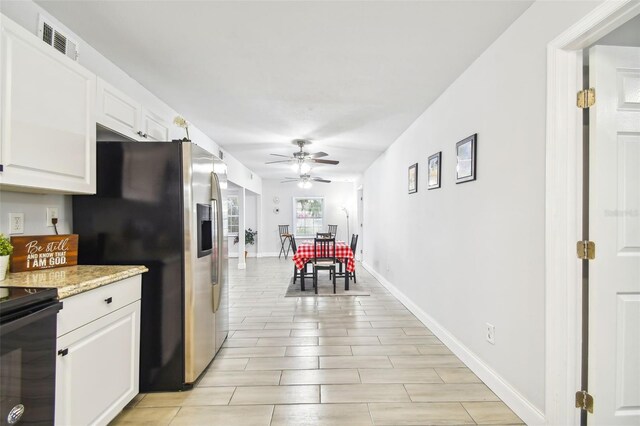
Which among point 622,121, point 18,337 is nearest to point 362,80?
point 622,121

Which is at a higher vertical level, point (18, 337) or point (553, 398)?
point (18, 337)

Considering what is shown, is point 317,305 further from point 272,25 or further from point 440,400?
point 272,25

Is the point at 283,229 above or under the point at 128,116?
under

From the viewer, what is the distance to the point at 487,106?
2328mm

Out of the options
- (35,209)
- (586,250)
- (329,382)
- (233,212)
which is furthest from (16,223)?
(233,212)

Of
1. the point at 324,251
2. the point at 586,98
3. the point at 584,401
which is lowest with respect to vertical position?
the point at 584,401

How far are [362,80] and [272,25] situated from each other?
3.51 feet

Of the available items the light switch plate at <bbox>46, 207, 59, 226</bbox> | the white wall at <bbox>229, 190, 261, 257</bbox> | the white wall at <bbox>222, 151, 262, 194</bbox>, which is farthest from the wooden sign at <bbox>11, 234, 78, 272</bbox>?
the white wall at <bbox>229, 190, 261, 257</bbox>

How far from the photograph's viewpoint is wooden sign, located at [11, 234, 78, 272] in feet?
5.57

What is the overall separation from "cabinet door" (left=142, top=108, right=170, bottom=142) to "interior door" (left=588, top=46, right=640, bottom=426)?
126 inches

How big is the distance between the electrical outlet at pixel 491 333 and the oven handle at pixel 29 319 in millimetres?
2560

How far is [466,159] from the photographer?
260cm

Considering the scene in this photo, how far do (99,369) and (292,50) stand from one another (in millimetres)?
2386

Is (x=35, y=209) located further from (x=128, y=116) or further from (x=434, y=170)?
(x=434, y=170)
